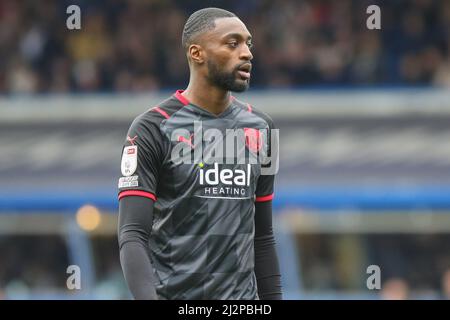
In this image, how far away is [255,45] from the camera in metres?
17.4

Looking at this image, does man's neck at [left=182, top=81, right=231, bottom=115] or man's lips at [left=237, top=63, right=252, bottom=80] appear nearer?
man's lips at [left=237, top=63, right=252, bottom=80]

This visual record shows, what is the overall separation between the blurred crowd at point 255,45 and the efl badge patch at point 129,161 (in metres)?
11.6

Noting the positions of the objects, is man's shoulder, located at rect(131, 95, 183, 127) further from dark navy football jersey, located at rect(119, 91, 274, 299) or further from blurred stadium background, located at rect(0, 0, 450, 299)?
blurred stadium background, located at rect(0, 0, 450, 299)

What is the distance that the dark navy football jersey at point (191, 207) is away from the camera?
200 inches

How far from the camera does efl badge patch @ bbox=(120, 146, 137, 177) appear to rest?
16.6ft

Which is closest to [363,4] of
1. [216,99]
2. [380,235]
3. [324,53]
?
[324,53]

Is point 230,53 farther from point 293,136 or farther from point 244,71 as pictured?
point 293,136

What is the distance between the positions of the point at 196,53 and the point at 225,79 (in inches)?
7.8

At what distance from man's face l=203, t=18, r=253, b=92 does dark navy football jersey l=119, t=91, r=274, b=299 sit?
11.5 inches
